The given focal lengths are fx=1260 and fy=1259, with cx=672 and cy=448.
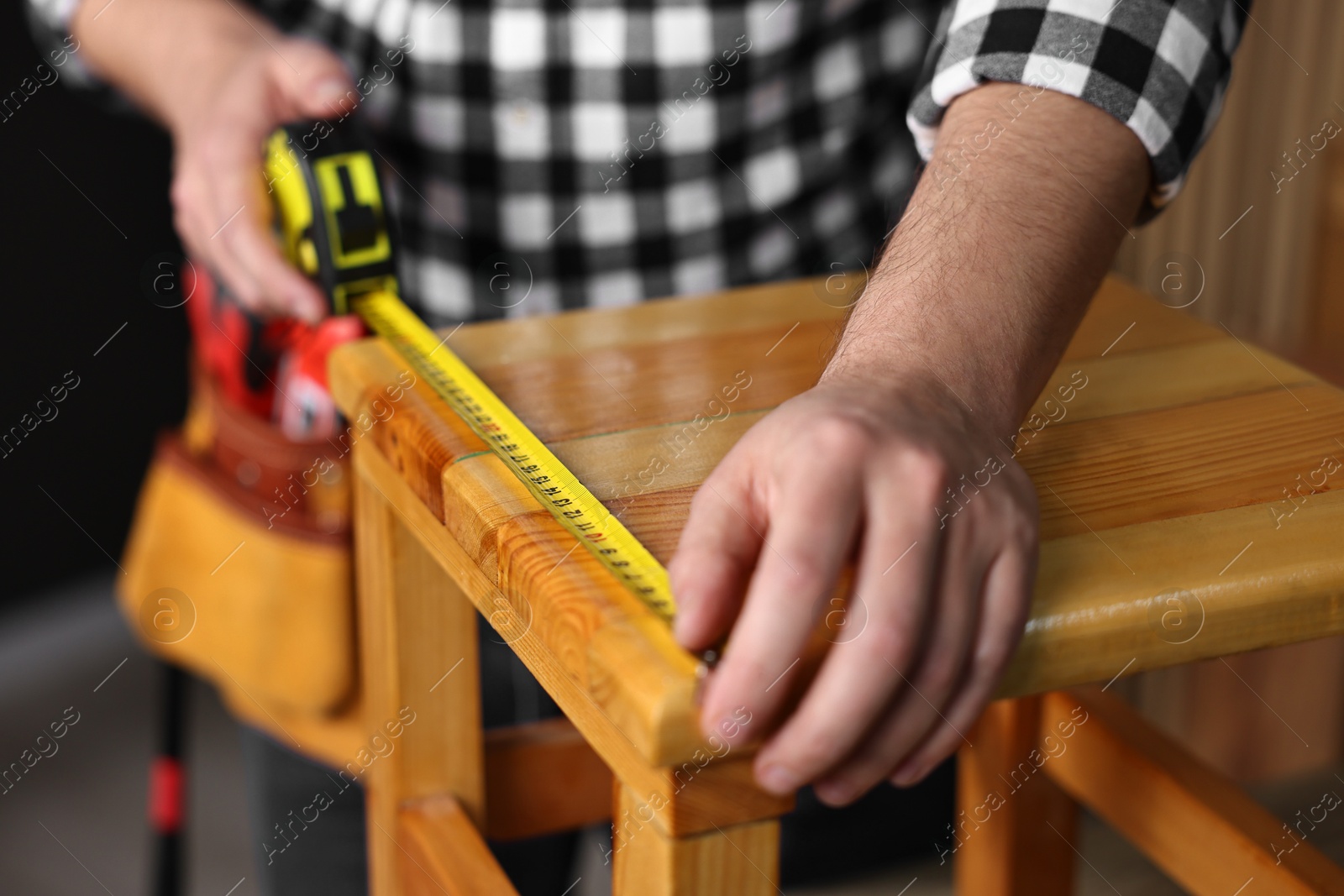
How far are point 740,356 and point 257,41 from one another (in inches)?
17.9

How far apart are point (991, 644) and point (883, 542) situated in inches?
2.2

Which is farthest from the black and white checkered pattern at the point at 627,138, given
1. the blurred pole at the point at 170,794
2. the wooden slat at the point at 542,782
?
the blurred pole at the point at 170,794

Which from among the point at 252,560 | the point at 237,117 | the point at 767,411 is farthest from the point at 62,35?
the point at 767,411

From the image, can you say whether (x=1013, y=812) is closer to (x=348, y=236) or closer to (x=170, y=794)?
(x=348, y=236)

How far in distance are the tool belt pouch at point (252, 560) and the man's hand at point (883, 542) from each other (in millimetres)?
583

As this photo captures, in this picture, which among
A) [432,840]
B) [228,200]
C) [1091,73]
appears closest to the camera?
[1091,73]

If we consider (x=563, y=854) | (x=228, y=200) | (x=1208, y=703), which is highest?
(x=228, y=200)

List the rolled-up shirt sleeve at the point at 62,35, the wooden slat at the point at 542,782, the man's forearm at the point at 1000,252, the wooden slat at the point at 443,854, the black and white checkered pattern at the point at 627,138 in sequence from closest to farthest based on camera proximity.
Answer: the man's forearm at the point at 1000,252
the wooden slat at the point at 443,854
the wooden slat at the point at 542,782
the black and white checkered pattern at the point at 627,138
the rolled-up shirt sleeve at the point at 62,35

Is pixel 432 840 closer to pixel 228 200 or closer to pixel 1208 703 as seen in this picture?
pixel 228 200

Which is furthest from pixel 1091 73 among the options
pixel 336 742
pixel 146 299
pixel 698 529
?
pixel 146 299

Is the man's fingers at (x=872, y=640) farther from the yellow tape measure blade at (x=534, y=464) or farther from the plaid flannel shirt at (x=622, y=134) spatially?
the plaid flannel shirt at (x=622, y=134)

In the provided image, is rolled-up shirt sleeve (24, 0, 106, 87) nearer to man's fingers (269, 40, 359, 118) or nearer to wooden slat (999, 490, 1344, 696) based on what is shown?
man's fingers (269, 40, 359, 118)

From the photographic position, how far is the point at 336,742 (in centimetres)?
99

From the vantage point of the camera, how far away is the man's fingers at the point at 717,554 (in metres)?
0.37
